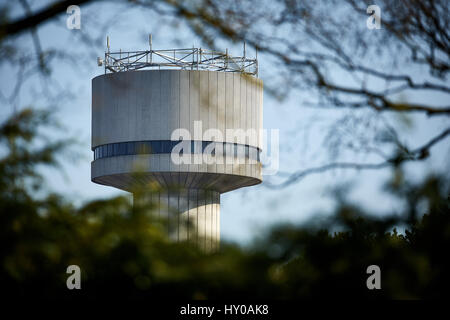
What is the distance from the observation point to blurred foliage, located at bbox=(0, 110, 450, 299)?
9.23 feet

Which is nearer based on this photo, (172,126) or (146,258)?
(146,258)

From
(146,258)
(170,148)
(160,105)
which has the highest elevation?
(160,105)

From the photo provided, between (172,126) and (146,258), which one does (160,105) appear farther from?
(146,258)

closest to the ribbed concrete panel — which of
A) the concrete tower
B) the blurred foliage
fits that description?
the concrete tower

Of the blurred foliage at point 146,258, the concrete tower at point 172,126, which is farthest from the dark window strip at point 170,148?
the blurred foliage at point 146,258

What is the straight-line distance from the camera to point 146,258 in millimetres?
2803

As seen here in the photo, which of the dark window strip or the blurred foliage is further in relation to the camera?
the dark window strip

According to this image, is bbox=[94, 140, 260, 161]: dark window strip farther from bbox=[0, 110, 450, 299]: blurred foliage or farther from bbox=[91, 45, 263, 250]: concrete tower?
bbox=[0, 110, 450, 299]: blurred foliage

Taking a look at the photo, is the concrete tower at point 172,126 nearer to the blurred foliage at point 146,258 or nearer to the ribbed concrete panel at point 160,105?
the ribbed concrete panel at point 160,105

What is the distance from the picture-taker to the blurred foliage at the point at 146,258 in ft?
9.23

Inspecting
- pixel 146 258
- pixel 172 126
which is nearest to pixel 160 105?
pixel 172 126

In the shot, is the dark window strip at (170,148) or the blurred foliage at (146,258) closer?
the blurred foliage at (146,258)

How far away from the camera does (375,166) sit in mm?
5000
